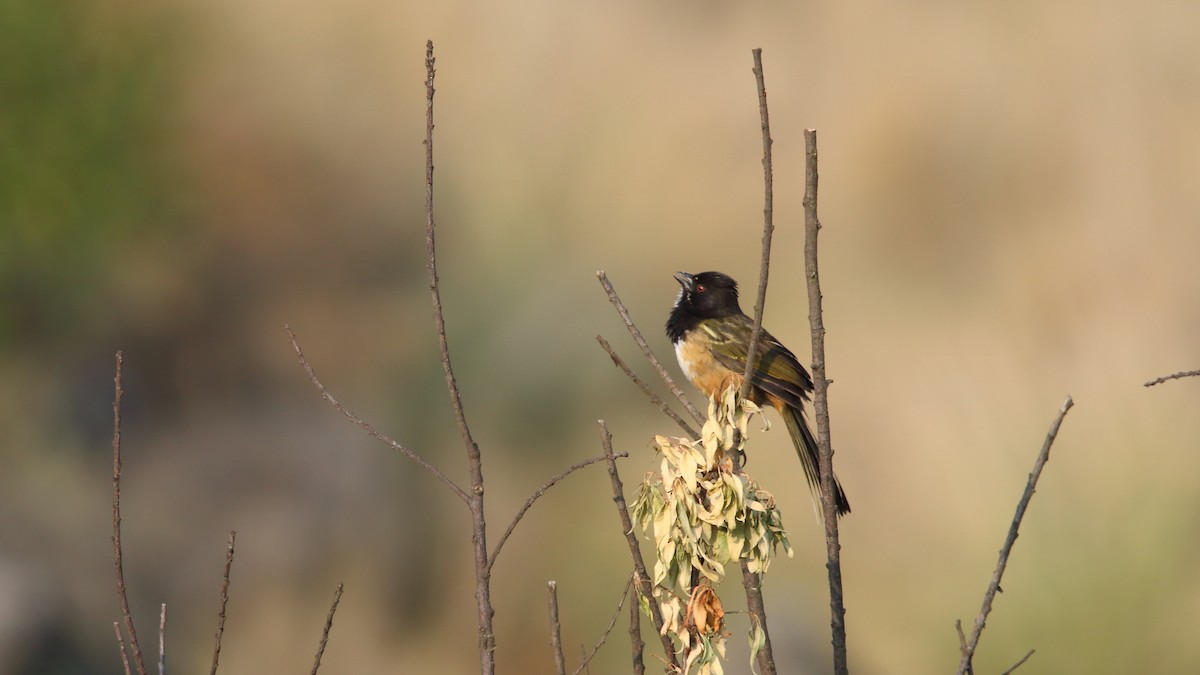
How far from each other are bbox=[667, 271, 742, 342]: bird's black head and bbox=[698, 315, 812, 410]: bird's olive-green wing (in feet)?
0.38

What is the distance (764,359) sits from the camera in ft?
16.3

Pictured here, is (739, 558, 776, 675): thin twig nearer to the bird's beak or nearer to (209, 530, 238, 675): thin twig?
(209, 530, 238, 675): thin twig

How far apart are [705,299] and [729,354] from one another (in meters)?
0.52

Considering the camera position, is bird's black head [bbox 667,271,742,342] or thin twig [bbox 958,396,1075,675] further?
bird's black head [bbox 667,271,742,342]

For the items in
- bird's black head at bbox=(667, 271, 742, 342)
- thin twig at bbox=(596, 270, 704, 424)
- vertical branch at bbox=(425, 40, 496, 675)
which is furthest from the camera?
bird's black head at bbox=(667, 271, 742, 342)

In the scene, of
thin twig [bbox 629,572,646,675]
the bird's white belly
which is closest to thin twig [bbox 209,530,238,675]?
thin twig [bbox 629,572,646,675]

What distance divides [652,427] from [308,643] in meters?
2.59

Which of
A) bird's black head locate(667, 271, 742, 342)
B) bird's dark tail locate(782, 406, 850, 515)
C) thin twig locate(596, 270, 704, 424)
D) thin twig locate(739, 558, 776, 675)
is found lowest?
bird's dark tail locate(782, 406, 850, 515)

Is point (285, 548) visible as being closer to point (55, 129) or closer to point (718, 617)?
point (55, 129)

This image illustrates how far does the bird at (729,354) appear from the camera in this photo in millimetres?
4855

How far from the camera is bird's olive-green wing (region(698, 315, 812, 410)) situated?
191 inches

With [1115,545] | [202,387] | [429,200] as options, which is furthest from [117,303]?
[1115,545]

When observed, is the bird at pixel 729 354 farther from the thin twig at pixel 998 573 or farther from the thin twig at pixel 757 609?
the thin twig at pixel 757 609

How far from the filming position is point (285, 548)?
7.49 metres
